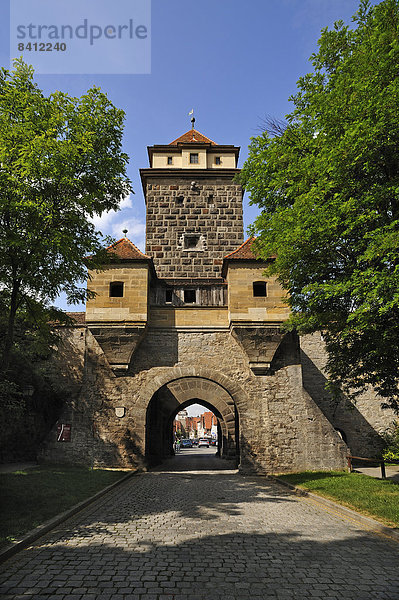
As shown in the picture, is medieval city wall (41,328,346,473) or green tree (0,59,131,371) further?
medieval city wall (41,328,346,473)

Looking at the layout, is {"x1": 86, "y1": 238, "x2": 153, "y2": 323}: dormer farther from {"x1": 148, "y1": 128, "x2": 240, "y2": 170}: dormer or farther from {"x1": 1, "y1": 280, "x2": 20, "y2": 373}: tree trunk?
{"x1": 148, "y1": 128, "x2": 240, "y2": 170}: dormer

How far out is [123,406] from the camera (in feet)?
53.2

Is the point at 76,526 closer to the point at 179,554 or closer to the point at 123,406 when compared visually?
the point at 179,554

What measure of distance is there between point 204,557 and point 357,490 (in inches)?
263

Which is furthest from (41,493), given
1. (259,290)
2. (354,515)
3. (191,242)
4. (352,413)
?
(352,413)

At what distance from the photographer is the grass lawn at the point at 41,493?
686cm

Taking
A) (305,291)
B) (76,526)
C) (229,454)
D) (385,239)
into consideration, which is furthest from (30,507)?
(229,454)

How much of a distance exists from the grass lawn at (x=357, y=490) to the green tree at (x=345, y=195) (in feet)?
8.72

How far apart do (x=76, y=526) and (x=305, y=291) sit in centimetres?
752

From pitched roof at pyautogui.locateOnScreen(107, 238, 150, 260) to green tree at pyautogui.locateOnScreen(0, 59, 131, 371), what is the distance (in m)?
6.03

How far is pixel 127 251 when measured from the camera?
1762cm

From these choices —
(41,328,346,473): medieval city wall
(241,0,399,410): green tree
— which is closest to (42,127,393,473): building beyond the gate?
(41,328,346,473): medieval city wall

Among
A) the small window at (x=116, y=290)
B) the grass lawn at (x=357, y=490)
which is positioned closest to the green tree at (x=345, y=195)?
the grass lawn at (x=357, y=490)

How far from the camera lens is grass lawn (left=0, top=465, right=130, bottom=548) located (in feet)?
22.5
